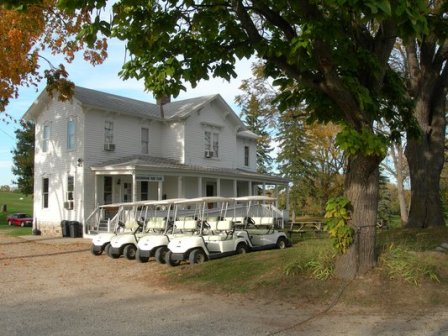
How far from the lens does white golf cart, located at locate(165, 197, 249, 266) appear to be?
45.4ft

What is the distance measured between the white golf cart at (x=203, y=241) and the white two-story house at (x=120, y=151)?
8993mm

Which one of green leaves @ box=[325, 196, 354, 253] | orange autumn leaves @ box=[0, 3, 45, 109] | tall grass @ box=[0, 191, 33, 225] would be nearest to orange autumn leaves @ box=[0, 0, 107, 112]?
orange autumn leaves @ box=[0, 3, 45, 109]

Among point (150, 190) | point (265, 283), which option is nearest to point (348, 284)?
point (265, 283)

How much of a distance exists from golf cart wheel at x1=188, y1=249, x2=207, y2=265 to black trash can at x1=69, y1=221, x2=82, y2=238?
13701 millimetres

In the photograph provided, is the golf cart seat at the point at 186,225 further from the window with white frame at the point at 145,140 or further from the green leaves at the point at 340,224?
the window with white frame at the point at 145,140

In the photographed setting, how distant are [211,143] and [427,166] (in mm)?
18189

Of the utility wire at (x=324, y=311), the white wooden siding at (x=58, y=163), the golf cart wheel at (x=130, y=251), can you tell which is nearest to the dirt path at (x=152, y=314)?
the utility wire at (x=324, y=311)

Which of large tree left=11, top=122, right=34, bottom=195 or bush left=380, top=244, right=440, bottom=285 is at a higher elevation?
large tree left=11, top=122, right=34, bottom=195

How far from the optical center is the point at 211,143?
107ft

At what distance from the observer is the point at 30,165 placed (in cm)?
5031

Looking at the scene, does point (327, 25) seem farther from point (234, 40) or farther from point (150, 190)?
point (150, 190)

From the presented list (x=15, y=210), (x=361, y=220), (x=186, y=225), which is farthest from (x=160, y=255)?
(x=15, y=210)

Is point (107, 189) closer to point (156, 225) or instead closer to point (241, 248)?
point (156, 225)

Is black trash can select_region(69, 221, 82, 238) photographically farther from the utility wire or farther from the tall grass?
the tall grass
